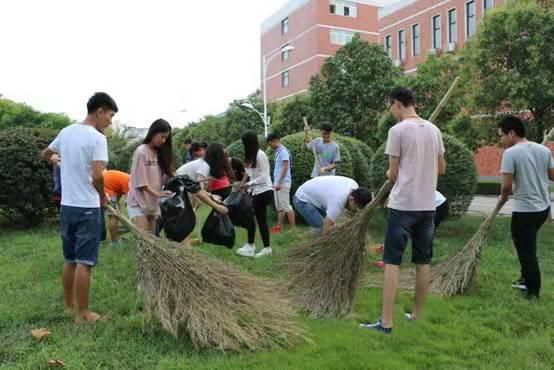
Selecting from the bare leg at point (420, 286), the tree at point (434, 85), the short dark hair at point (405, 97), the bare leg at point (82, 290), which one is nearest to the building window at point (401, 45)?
the tree at point (434, 85)

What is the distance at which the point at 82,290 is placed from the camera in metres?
3.80

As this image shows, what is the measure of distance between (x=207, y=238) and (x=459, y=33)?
1237 inches

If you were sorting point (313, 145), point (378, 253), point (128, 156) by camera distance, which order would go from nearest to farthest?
point (378, 253)
point (313, 145)
point (128, 156)

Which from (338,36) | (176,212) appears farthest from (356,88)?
(338,36)

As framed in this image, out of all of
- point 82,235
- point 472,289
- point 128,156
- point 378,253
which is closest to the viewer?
point 82,235

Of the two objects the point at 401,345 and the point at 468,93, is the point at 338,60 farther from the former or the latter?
the point at 401,345

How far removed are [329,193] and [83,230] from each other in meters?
2.32

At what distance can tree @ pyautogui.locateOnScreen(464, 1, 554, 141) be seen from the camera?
32.7 ft

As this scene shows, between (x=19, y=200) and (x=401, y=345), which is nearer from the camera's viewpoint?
(x=401, y=345)

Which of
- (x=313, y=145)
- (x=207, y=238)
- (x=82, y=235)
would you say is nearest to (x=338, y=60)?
(x=313, y=145)

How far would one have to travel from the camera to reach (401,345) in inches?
138

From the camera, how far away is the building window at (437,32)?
3425cm

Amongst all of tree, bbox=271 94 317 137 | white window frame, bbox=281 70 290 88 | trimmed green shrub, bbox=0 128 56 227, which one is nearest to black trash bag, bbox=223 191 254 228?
trimmed green shrub, bbox=0 128 56 227

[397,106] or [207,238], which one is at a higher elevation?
[397,106]
